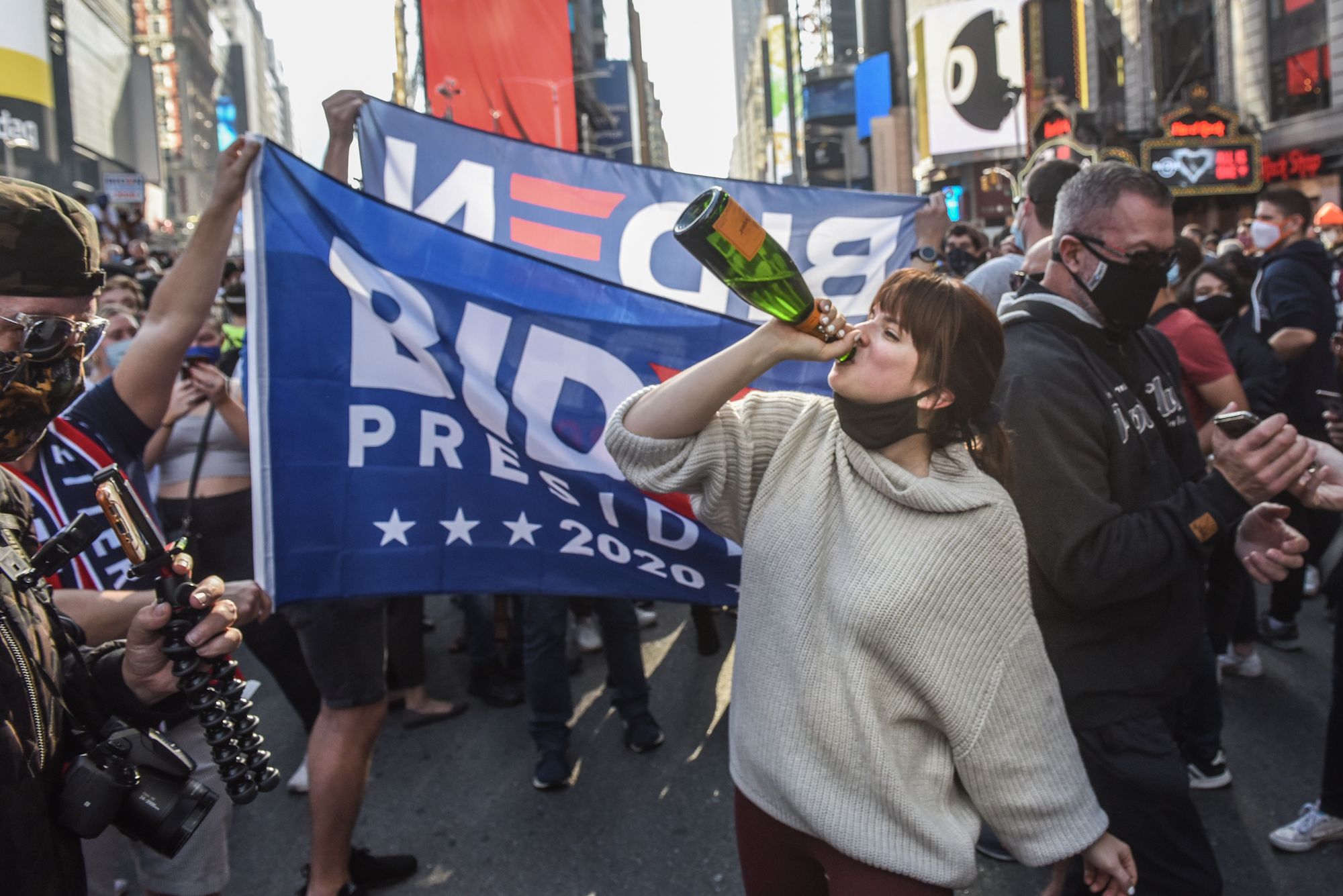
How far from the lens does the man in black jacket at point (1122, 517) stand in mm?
2209

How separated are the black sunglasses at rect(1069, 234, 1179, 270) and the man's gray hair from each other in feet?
0.09

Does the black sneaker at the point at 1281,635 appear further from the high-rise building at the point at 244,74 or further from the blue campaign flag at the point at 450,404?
the high-rise building at the point at 244,74

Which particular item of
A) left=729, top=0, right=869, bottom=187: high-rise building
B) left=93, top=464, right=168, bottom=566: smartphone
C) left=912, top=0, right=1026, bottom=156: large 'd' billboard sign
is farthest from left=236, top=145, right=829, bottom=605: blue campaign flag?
left=729, top=0, right=869, bottom=187: high-rise building

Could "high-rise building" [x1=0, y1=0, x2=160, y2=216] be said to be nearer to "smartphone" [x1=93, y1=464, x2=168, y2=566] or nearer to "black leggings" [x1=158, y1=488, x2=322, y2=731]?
"black leggings" [x1=158, y1=488, x2=322, y2=731]

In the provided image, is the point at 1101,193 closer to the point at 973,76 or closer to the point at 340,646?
the point at 340,646

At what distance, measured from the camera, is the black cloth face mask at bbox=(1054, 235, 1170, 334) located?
8.32 ft

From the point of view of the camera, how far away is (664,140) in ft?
632

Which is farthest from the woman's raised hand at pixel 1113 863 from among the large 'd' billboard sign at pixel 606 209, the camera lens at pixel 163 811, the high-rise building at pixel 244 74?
the high-rise building at pixel 244 74

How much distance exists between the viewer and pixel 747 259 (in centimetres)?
192

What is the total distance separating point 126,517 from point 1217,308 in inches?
220

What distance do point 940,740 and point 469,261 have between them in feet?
6.57

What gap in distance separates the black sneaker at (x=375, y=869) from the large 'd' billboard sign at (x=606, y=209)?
8.31ft

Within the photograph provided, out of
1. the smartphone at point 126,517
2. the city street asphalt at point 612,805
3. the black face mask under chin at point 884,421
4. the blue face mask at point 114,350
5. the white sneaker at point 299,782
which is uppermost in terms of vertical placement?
the blue face mask at point 114,350

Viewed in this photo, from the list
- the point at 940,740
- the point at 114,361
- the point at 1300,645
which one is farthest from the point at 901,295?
the point at 114,361
